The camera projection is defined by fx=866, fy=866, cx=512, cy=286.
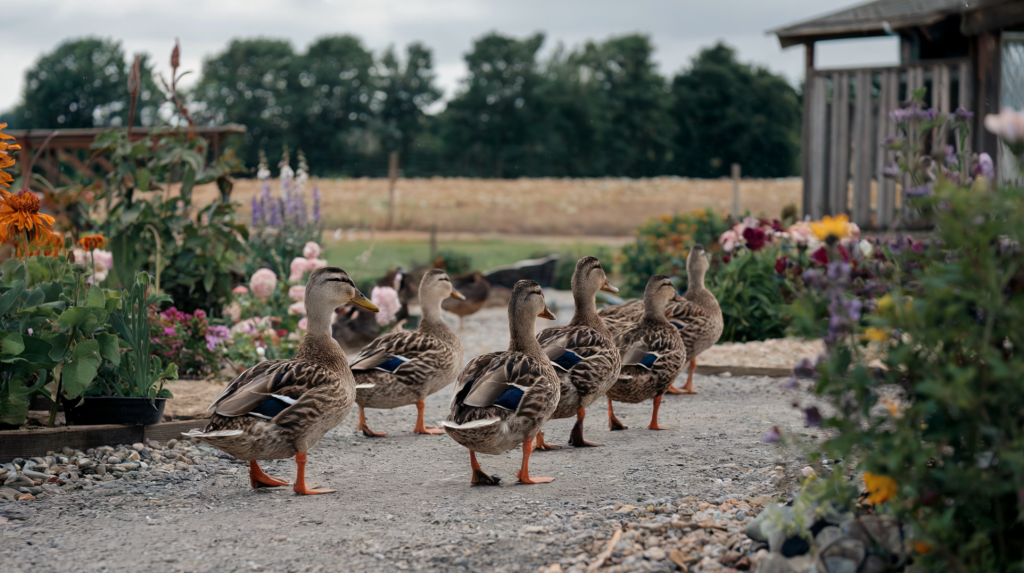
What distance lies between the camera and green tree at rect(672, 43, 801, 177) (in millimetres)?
59125

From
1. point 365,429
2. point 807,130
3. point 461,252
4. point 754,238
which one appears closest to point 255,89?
point 461,252

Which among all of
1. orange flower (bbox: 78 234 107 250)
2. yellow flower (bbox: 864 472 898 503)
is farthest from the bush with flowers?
orange flower (bbox: 78 234 107 250)

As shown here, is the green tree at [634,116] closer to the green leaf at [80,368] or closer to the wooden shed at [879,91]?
the wooden shed at [879,91]

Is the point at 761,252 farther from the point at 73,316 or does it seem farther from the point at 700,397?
the point at 73,316

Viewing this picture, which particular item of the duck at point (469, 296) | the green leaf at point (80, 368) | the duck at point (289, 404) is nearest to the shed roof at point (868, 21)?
the duck at point (469, 296)

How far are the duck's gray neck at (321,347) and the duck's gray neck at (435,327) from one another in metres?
1.42

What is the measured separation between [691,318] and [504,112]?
55.9m

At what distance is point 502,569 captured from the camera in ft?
10.6

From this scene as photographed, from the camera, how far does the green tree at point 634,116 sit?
196ft

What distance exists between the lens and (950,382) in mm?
2297

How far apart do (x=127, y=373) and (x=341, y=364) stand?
1.37 meters

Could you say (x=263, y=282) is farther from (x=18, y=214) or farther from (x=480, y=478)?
(x=480, y=478)

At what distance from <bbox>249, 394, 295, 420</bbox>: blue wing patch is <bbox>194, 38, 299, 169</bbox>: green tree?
48850 mm

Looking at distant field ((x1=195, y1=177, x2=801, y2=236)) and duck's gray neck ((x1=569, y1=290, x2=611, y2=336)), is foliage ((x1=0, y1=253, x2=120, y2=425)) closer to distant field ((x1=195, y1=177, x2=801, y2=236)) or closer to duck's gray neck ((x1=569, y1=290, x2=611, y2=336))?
duck's gray neck ((x1=569, y1=290, x2=611, y2=336))
